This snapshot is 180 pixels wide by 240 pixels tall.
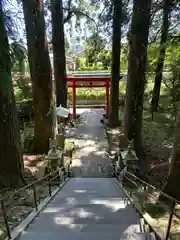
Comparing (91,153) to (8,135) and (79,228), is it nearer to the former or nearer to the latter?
(8,135)

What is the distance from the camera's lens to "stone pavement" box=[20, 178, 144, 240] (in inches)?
124

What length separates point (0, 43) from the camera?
18.0 feet

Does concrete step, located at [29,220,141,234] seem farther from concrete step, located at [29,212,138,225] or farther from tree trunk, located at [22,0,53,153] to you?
tree trunk, located at [22,0,53,153]

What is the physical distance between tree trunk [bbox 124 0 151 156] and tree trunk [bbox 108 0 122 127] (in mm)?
4890

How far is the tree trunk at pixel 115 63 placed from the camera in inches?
561

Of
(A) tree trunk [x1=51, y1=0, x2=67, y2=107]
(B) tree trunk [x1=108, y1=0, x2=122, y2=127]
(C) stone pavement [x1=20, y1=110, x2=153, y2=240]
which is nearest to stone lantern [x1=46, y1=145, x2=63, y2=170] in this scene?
(C) stone pavement [x1=20, y1=110, x2=153, y2=240]

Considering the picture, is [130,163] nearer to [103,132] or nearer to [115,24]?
[103,132]

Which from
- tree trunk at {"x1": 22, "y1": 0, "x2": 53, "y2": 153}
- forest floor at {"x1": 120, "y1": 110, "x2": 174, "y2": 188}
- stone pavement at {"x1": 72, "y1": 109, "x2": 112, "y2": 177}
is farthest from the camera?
stone pavement at {"x1": 72, "y1": 109, "x2": 112, "y2": 177}

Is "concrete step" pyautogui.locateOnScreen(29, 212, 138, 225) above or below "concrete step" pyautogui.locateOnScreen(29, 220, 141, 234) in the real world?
below

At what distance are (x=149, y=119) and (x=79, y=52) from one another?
28088mm

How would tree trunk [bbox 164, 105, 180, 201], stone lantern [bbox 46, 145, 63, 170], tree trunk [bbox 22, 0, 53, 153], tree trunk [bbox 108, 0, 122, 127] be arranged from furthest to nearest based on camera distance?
1. tree trunk [bbox 108, 0, 122, 127]
2. tree trunk [bbox 22, 0, 53, 153]
3. stone lantern [bbox 46, 145, 63, 170]
4. tree trunk [bbox 164, 105, 180, 201]

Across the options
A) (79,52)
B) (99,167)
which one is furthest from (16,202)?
(79,52)

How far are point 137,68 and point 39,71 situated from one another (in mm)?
3094

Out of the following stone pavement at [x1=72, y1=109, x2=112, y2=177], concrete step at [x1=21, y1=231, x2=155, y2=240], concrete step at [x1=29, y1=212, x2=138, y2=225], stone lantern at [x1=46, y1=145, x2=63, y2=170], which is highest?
concrete step at [x1=21, y1=231, x2=155, y2=240]
